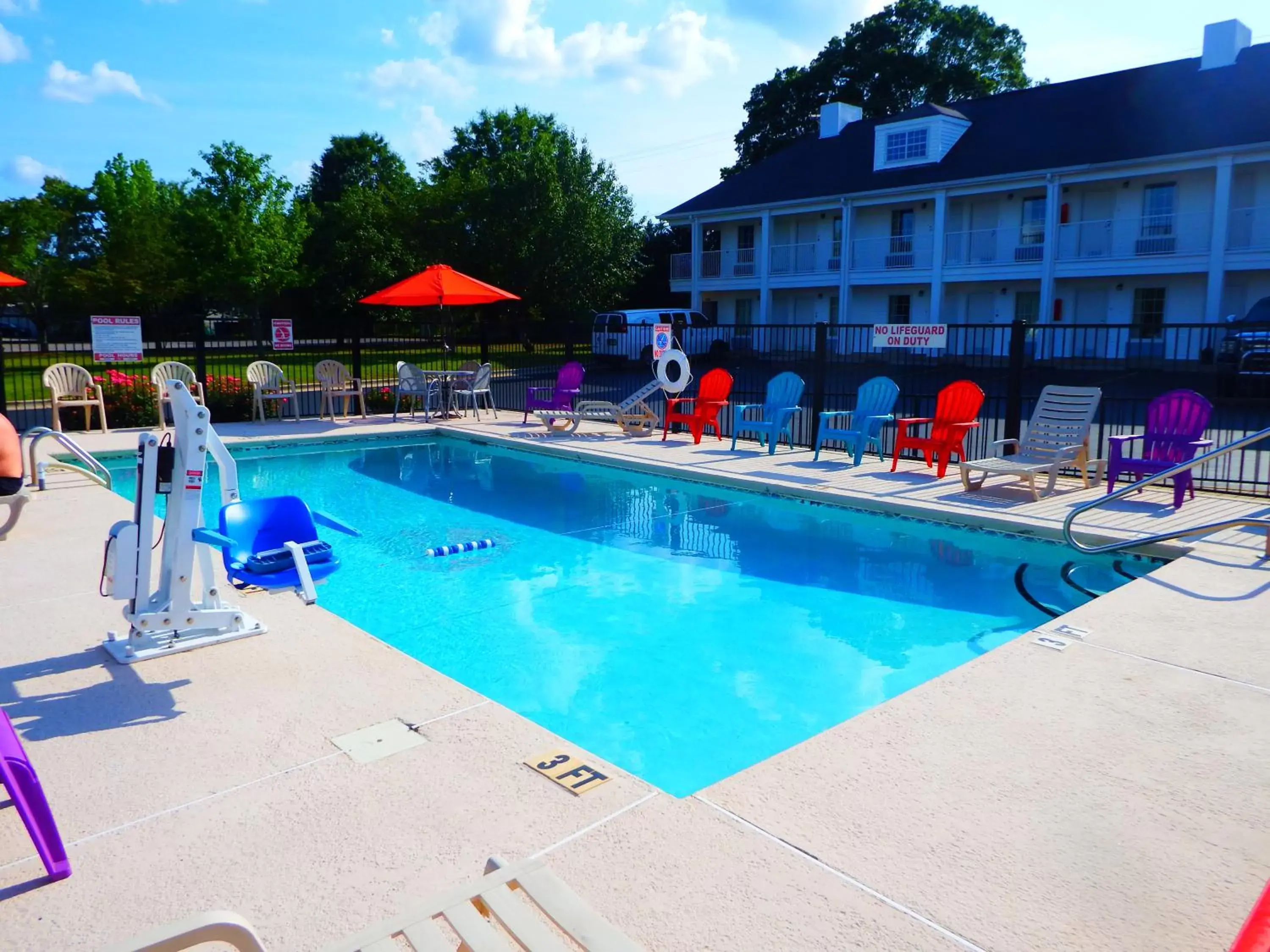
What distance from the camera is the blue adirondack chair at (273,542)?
4.45m

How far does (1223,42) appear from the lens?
25047 mm

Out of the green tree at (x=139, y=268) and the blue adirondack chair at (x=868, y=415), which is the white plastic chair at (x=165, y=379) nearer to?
the blue adirondack chair at (x=868, y=415)

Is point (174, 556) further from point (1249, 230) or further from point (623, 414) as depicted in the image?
point (1249, 230)

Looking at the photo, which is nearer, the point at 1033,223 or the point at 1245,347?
the point at 1245,347

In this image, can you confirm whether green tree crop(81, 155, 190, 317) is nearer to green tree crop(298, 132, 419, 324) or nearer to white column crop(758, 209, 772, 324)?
green tree crop(298, 132, 419, 324)

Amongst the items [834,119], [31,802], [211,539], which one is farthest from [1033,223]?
[31,802]

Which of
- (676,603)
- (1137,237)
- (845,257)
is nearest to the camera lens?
(676,603)

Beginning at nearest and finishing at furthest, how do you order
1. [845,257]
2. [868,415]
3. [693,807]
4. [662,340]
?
[693,807] < [868,415] < [662,340] < [845,257]

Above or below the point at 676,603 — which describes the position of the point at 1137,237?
above

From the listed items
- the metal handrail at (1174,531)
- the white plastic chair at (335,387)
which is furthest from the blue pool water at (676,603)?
the white plastic chair at (335,387)

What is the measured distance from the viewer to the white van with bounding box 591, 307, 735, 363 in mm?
21984

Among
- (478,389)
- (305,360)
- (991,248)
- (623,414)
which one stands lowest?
(623,414)

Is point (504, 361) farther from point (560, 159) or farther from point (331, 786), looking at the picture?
point (560, 159)

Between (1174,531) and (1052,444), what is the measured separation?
6.69 feet
